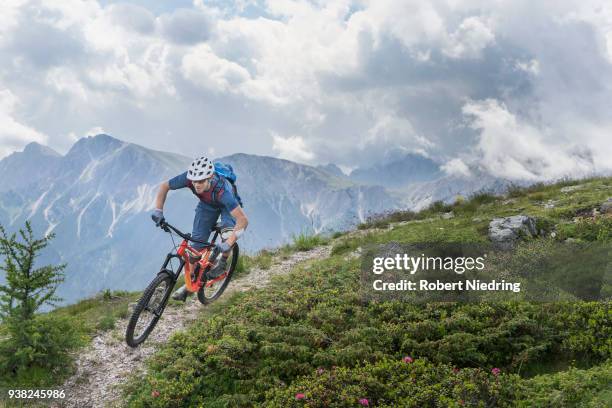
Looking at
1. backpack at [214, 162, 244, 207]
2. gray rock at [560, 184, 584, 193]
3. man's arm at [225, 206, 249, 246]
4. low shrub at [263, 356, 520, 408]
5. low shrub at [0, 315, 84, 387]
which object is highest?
gray rock at [560, 184, 584, 193]

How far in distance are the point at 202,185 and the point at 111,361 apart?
4152mm

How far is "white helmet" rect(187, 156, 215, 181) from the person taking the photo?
9.71 metres

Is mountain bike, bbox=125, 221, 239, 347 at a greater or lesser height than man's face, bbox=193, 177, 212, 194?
lesser

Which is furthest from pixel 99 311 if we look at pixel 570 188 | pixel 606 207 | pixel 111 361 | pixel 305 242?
pixel 570 188

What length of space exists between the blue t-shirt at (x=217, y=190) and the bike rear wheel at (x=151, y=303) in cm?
193

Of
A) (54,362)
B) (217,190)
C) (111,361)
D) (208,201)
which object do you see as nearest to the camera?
(54,362)

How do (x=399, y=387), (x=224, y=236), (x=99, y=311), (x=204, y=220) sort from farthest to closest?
(x=99, y=311) → (x=224, y=236) → (x=204, y=220) → (x=399, y=387)

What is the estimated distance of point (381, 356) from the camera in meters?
7.89

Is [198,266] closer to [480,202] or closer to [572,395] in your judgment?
[572,395]

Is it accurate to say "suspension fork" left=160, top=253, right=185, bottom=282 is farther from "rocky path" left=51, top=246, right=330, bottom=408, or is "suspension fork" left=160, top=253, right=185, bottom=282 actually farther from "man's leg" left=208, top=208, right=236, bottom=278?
"rocky path" left=51, top=246, right=330, bottom=408

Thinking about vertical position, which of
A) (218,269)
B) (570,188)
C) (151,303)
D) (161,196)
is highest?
(570,188)

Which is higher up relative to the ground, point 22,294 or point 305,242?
point 305,242

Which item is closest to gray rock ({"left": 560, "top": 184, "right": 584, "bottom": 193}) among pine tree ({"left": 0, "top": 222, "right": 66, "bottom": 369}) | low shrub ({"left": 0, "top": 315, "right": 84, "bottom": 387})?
low shrub ({"left": 0, "top": 315, "right": 84, "bottom": 387})

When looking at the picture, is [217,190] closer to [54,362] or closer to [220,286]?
[220,286]
